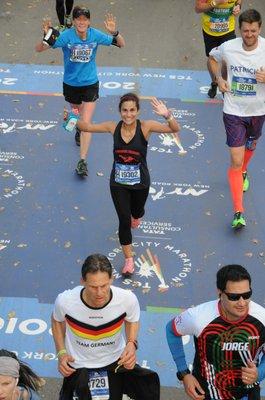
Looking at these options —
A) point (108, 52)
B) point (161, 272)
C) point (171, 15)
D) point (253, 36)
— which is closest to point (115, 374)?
point (161, 272)

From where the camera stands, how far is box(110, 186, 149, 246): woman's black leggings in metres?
6.90

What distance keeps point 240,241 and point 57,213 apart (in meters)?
2.00

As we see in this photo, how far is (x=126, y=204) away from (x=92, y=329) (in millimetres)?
2253

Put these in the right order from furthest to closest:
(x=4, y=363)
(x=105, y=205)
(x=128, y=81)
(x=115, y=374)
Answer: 1. (x=128, y=81)
2. (x=105, y=205)
3. (x=115, y=374)
4. (x=4, y=363)

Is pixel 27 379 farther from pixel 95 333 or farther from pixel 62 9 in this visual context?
pixel 62 9

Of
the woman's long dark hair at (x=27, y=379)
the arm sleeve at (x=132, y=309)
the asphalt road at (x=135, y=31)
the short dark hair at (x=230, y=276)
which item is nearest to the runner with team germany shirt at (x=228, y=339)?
the short dark hair at (x=230, y=276)

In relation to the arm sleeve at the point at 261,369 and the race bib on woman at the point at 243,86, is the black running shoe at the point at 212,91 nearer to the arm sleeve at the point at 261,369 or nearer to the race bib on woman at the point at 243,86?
the race bib on woman at the point at 243,86

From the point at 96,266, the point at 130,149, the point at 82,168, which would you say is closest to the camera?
the point at 96,266

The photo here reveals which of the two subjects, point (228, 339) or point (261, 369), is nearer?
point (228, 339)

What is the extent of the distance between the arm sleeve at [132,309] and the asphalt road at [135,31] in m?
7.52

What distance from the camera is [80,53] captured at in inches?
344

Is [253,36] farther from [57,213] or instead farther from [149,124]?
[57,213]

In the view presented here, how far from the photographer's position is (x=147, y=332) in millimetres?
6660

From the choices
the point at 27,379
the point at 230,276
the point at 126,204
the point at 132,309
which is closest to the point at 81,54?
the point at 126,204
